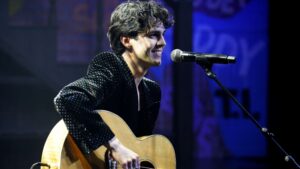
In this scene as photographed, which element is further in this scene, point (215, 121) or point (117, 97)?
point (215, 121)

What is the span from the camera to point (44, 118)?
14.6ft

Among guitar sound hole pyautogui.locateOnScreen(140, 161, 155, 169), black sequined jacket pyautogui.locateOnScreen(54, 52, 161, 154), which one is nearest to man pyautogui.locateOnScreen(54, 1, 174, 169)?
black sequined jacket pyautogui.locateOnScreen(54, 52, 161, 154)

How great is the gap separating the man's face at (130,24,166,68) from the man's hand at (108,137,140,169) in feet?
1.66

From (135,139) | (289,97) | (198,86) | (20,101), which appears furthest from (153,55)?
(198,86)

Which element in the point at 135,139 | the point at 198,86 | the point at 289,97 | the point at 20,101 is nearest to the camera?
→ the point at 135,139

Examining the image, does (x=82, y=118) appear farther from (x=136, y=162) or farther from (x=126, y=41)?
(x=126, y=41)

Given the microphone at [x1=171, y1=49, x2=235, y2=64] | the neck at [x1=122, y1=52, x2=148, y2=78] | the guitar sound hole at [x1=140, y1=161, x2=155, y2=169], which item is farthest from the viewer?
the neck at [x1=122, y1=52, x2=148, y2=78]

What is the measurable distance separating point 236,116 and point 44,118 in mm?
2817

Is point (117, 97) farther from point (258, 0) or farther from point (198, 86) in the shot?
point (258, 0)

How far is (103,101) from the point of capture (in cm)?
271

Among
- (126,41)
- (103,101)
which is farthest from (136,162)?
(126,41)

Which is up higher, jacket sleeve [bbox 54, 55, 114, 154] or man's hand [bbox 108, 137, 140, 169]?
jacket sleeve [bbox 54, 55, 114, 154]

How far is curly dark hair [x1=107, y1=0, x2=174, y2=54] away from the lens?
288 centimetres

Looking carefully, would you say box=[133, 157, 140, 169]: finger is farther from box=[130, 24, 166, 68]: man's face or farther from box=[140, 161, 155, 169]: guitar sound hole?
box=[130, 24, 166, 68]: man's face
